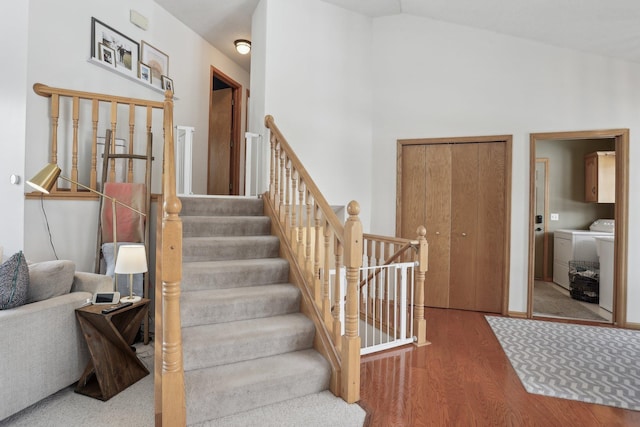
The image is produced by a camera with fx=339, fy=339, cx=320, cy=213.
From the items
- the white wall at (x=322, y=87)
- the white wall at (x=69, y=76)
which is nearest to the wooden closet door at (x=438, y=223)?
the white wall at (x=322, y=87)

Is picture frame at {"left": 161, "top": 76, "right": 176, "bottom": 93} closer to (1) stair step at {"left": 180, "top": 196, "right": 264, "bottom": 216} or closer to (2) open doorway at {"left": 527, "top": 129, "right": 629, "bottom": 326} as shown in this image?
(1) stair step at {"left": 180, "top": 196, "right": 264, "bottom": 216}

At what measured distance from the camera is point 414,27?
4.50m

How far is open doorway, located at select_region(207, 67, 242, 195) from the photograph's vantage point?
18.7 feet

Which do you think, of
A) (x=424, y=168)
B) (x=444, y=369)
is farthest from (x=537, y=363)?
(x=424, y=168)

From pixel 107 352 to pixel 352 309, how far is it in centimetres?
166

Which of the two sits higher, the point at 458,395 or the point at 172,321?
the point at 172,321

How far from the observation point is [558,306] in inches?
177

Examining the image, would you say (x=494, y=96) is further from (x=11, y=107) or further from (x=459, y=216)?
(x=11, y=107)

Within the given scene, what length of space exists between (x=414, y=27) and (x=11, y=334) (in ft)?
16.6

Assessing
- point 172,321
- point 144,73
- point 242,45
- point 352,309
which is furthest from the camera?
point 242,45

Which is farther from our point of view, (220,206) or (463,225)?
(463,225)

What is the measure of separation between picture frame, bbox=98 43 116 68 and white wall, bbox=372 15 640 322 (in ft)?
10.3

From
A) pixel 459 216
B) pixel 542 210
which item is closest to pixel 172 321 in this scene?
pixel 459 216

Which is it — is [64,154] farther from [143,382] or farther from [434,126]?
[434,126]
